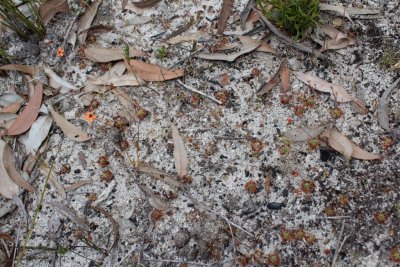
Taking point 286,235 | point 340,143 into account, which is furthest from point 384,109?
Answer: point 286,235

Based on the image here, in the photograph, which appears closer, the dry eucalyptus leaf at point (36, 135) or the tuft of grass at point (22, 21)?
the dry eucalyptus leaf at point (36, 135)

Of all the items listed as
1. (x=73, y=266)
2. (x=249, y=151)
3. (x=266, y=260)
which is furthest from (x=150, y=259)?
(x=249, y=151)

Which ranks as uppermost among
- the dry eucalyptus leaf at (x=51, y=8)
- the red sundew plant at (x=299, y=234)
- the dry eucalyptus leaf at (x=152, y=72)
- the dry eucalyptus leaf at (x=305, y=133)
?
the dry eucalyptus leaf at (x=51, y=8)

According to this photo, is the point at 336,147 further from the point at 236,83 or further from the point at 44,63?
the point at 44,63

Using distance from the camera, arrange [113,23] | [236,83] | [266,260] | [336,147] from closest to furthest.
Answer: [266,260] < [336,147] < [236,83] < [113,23]

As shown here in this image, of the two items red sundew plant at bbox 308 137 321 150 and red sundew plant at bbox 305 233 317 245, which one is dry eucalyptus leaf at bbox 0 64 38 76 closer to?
red sundew plant at bbox 308 137 321 150

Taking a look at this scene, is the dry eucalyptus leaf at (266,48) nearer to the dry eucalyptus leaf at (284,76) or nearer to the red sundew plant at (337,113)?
the dry eucalyptus leaf at (284,76)

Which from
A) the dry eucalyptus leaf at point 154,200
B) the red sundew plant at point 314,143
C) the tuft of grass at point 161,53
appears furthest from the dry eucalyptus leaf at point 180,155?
the red sundew plant at point 314,143
